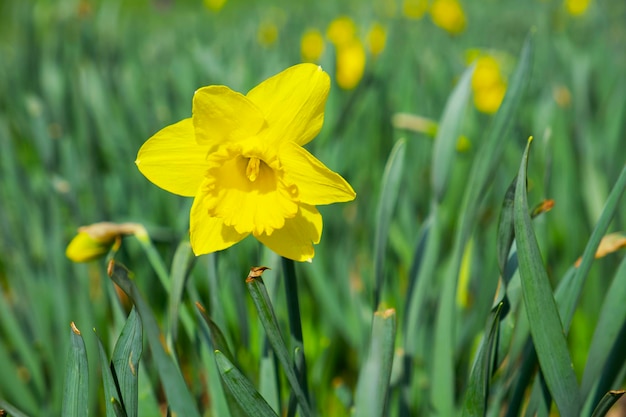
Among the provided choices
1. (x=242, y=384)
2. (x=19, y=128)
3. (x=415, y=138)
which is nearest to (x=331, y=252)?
(x=415, y=138)

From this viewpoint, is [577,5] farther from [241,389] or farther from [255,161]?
[241,389]

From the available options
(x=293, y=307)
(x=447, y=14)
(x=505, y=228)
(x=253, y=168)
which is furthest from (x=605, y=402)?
(x=447, y=14)

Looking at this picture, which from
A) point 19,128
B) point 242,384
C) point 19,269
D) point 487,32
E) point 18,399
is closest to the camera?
point 242,384

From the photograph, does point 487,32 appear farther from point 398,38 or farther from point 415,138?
point 415,138

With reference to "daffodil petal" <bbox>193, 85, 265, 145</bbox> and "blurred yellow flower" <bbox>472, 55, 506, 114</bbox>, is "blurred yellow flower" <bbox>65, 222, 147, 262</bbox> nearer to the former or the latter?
"daffodil petal" <bbox>193, 85, 265, 145</bbox>

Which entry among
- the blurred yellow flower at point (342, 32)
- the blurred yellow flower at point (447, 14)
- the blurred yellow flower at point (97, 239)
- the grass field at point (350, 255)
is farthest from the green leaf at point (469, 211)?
the blurred yellow flower at point (447, 14)

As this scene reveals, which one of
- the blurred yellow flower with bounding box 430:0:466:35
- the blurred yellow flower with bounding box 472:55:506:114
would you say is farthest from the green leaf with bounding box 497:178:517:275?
the blurred yellow flower with bounding box 430:0:466:35

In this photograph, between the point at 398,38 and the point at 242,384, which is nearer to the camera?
the point at 242,384
